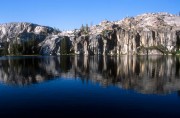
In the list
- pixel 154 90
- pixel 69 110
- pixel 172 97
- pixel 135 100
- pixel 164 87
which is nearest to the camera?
pixel 69 110

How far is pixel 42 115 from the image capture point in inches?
1239

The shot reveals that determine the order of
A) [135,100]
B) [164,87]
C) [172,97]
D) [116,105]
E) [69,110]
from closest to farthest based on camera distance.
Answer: [69,110] < [116,105] < [135,100] < [172,97] < [164,87]

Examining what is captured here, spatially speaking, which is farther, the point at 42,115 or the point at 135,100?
the point at 135,100

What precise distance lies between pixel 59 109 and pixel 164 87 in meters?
27.7

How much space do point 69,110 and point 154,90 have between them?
73.5ft

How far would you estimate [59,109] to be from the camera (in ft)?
113

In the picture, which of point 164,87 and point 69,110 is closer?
point 69,110

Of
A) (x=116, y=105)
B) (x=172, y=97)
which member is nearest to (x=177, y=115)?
(x=116, y=105)

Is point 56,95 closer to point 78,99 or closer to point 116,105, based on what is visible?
point 78,99

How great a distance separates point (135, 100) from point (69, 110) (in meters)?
11.4

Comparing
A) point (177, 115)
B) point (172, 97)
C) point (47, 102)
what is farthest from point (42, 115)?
point (172, 97)

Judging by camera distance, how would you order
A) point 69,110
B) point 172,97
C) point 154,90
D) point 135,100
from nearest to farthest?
point 69,110 → point 135,100 → point 172,97 → point 154,90

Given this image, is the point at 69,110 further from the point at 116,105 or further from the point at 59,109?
the point at 116,105

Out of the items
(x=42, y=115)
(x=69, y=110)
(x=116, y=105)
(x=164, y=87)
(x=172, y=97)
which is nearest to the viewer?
(x=42, y=115)
